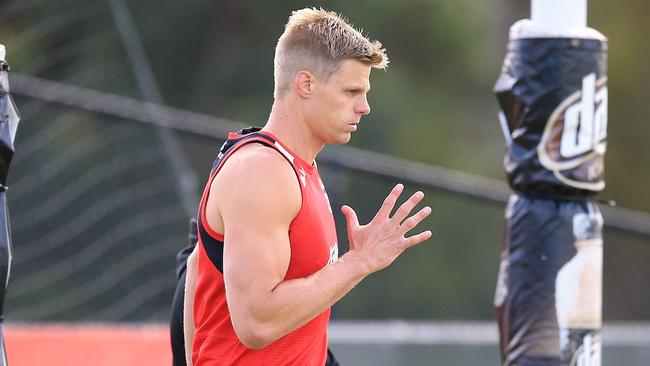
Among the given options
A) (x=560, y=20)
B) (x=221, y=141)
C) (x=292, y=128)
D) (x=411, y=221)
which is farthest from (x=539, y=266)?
(x=221, y=141)

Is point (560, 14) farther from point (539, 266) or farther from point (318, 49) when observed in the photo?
point (318, 49)

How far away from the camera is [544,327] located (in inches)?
189

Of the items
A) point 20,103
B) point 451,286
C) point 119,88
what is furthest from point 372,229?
point 451,286

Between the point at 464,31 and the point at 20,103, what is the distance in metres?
10.8

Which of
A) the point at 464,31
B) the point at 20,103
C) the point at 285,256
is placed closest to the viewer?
the point at 285,256

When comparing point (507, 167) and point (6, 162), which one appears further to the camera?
point (507, 167)

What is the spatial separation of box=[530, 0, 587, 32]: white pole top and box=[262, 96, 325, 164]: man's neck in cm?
135

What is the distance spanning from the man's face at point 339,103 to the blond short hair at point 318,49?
0.09 ft

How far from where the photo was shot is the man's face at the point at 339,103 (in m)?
3.81

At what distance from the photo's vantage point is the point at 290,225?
146 inches

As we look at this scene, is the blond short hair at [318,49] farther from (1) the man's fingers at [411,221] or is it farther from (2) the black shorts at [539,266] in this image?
(2) the black shorts at [539,266]

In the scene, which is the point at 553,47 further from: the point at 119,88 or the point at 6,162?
the point at 119,88

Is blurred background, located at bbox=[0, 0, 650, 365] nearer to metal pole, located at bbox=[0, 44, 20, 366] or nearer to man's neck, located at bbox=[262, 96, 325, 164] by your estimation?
metal pole, located at bbox=[0, 44, 20, 366]

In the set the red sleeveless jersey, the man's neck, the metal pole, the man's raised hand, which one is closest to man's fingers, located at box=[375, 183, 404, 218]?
the man's raised hand
